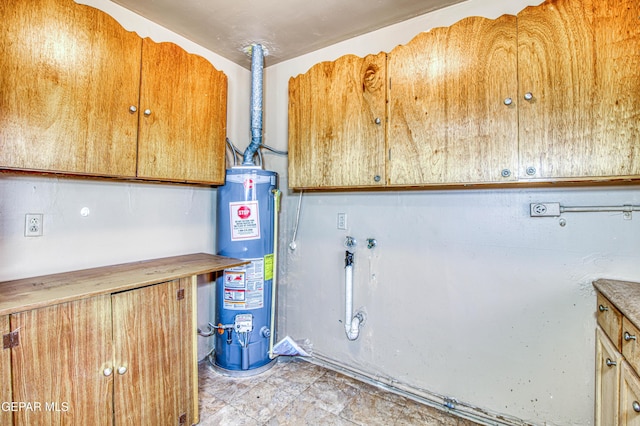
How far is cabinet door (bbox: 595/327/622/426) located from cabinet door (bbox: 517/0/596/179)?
2.55 ft

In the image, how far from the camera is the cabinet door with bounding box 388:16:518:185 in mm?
1458

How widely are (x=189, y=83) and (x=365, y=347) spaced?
2186 mm

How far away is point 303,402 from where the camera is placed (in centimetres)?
194

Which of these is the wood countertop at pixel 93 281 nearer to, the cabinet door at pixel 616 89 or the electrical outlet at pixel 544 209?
the electrical outlet at pixel 544 209

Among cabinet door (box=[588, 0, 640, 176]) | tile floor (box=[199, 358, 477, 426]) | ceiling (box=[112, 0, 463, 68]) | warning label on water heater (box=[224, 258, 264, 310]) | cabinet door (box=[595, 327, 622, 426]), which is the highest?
ceiling (box=[112, 0, 463, 68])

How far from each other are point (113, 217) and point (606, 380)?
8.99 ft

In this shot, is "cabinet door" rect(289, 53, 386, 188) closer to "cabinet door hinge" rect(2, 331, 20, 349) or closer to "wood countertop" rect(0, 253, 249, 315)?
"wood countertop" rect(0, 253, 249, 315)

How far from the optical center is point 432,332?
1.94 m

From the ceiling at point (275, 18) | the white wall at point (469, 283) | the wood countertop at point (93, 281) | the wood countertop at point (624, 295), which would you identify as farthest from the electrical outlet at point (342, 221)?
the wood countertop at point (624, 295)

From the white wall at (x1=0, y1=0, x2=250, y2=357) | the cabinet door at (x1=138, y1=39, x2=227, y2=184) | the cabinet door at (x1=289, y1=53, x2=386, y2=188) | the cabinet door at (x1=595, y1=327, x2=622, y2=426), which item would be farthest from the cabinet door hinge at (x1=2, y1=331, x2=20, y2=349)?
the cabinet door at (x1=595, y1=327, x2=622, y2=426)

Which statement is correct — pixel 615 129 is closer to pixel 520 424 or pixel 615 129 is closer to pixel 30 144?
pixel 520 424

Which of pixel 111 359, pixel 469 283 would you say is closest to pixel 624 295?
pixel 469 283

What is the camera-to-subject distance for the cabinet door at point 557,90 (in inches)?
51.2

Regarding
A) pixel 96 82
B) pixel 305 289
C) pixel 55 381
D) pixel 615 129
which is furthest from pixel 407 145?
pixel 55 381
